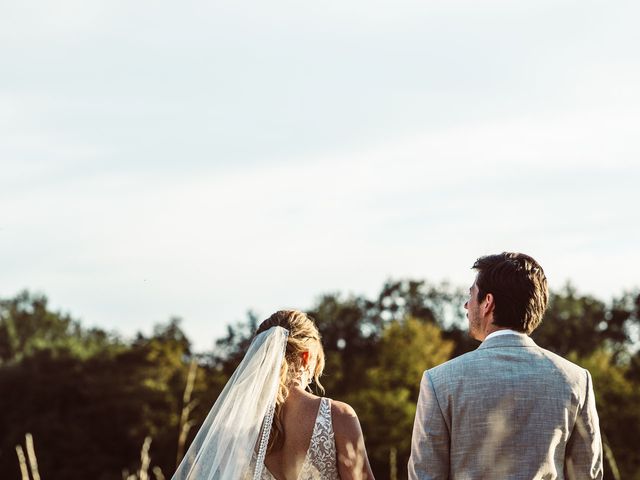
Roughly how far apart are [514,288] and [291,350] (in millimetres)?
1477

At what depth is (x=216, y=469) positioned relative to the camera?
5.14 meters

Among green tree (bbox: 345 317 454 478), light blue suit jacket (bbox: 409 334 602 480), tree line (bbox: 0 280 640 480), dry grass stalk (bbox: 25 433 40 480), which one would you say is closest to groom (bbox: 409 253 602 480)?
light blue suit jacket (bbox: 409 334 602 480)

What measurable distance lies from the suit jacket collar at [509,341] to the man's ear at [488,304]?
123 mm

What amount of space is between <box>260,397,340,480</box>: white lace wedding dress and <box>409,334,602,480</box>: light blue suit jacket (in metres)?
0.88

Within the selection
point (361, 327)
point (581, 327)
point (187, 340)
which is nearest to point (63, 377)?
point (187, 340)

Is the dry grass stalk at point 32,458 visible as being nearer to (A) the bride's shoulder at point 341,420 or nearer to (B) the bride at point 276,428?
(B) the bride at point 276,428

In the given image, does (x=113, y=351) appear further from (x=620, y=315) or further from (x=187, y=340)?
(x=620, y=315)

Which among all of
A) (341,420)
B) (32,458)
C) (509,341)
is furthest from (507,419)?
(32,458)

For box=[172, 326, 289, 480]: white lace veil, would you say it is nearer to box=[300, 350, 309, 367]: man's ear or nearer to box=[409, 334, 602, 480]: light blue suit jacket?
box=[300, 350, 309, 367]: man's ear

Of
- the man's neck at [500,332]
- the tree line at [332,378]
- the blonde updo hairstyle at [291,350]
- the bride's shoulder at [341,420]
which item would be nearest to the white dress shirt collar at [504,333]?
the man's neck at [500,332]

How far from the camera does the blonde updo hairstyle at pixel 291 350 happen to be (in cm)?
516

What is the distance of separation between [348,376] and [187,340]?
41.6 ft

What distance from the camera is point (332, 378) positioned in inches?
1761

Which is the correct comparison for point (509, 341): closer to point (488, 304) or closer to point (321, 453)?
point (488, 304)
